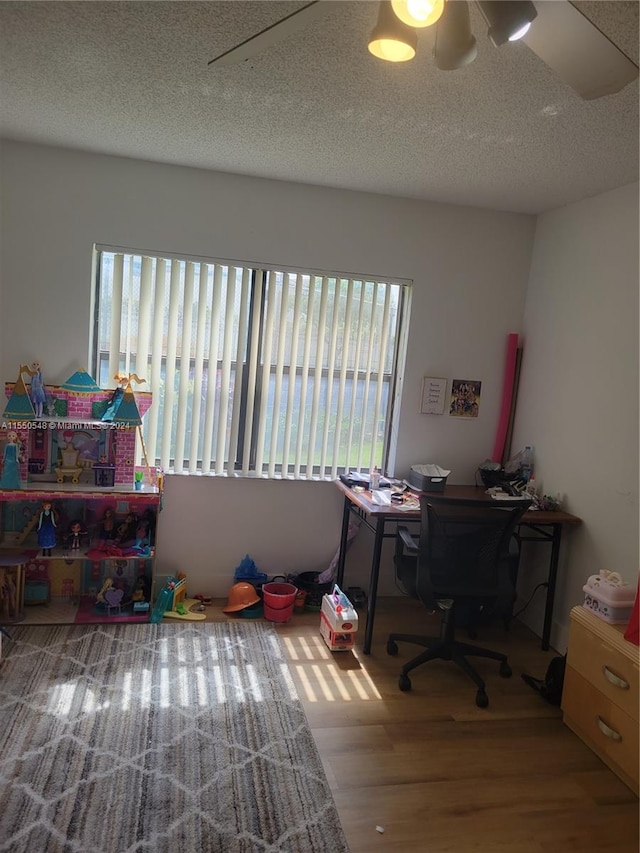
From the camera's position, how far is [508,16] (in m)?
1.29

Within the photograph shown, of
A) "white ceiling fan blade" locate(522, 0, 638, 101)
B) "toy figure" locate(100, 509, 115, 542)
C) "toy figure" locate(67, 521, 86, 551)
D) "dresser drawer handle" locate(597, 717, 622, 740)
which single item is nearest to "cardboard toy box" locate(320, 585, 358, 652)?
"dresser drawer handle" locate(597, 717, 622, 740)

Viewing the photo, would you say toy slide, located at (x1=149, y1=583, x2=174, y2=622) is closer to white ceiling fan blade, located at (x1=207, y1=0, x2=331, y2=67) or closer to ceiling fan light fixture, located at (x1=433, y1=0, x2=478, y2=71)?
white ceiling fan blade, located at (x1=207, y1=0, x2=331, y2=67)

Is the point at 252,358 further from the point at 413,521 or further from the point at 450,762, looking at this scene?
the point at 450,762

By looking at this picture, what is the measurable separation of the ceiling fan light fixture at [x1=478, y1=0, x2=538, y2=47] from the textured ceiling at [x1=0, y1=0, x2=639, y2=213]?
0.47 m

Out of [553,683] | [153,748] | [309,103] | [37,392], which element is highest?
[309,103]

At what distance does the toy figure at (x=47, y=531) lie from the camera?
3.12m

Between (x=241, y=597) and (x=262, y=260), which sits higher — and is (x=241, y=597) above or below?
below

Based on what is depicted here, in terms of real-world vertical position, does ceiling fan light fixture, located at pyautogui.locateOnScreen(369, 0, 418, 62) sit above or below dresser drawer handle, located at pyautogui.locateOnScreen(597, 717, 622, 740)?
above

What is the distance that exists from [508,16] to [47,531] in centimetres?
306

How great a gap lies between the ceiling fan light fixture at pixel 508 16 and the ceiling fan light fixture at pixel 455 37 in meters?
0.07

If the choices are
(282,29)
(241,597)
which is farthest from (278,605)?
(282,29)

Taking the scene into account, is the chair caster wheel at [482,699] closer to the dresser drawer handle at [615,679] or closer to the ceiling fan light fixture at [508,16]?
the dresser drawer handle at [615,679]

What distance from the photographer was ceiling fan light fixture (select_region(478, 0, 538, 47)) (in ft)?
4.17

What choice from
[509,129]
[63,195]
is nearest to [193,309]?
[63,195]
